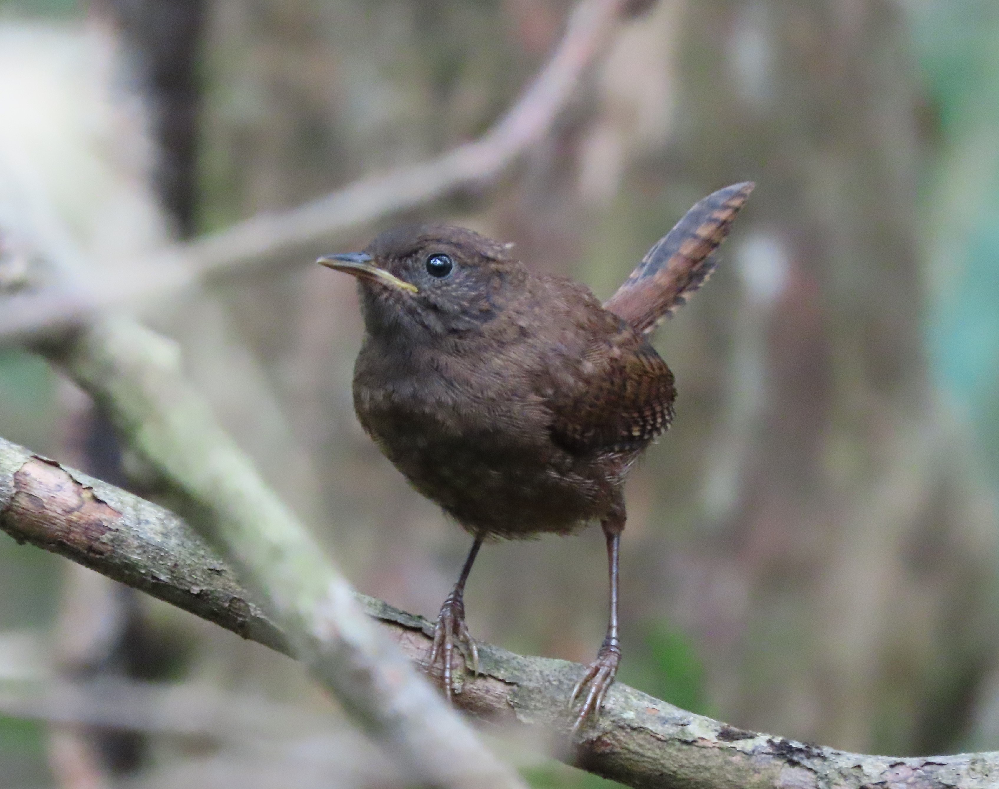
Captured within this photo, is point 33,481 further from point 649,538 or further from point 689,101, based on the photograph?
point 689,101

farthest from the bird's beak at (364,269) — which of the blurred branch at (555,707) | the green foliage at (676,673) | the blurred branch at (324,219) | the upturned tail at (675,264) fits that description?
the green foliage at (676,673)

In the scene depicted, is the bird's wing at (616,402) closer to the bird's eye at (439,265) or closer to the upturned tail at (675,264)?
the upturned tail at (675,264)

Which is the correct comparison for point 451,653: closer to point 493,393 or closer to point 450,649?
point 450,649

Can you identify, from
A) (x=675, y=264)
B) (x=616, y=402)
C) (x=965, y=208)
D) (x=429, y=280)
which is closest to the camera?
(x=429, y=280)

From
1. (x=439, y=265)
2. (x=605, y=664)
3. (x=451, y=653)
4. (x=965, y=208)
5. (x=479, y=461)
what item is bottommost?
(x=451, y=653)

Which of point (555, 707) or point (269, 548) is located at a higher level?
point (555, 707)

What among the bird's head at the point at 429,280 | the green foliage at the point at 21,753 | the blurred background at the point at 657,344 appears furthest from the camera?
the blurred background at the point at 657,344

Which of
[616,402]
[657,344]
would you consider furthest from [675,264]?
[657,344]
